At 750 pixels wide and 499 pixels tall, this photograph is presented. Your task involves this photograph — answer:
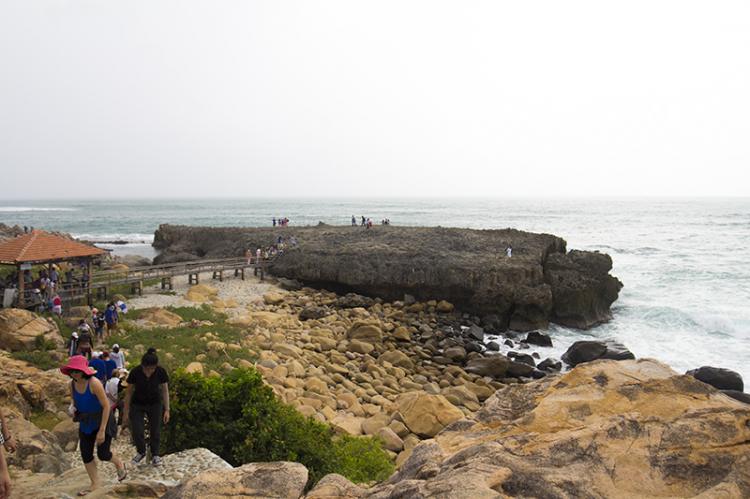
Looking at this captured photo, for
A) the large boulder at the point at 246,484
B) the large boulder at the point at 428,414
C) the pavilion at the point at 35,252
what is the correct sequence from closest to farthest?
the large boulder at the point at 246,484, the large boulder at the point at 428,414, the pavilion at the point at 35,252

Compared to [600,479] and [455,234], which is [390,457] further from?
[455,234]

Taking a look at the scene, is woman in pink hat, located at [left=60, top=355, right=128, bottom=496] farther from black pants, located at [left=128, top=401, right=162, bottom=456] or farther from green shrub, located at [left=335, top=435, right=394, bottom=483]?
green shrub, located at [left=335, top=435, right=394, bottom=483]

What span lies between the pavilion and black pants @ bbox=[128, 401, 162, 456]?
1390 centimetres

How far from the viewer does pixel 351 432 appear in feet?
37.3

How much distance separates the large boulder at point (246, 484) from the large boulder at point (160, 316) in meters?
13.6

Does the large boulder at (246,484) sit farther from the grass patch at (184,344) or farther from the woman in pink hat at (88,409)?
the grass patch at (184,344)

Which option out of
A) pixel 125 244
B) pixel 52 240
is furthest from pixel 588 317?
pixel 125 244

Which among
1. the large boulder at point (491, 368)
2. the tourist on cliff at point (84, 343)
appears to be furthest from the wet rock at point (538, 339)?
the tourist on cliff at point (84, 343)

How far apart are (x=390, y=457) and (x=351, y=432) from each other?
169 cm

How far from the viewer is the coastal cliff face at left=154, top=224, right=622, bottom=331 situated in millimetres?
24859

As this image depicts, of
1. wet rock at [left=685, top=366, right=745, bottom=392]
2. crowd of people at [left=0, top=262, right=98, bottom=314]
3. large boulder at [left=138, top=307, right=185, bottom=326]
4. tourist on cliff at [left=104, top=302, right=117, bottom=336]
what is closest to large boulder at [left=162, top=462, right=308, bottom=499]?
tourist on cliff at [left=104, top=302, right=117, bottom=336]

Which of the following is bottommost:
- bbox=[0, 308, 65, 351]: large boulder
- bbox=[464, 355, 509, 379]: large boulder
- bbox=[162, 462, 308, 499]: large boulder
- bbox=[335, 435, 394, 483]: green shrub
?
bbox=[464, 355, 509, 379]: large boulder

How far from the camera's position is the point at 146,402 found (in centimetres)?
639

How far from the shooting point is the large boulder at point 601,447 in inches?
155
